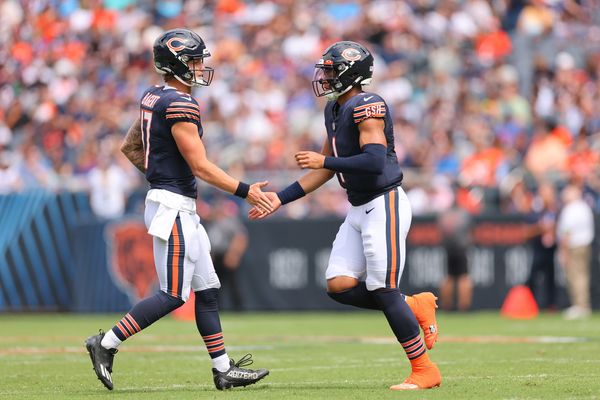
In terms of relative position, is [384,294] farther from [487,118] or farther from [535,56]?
[535,56]

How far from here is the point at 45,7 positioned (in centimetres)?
2406

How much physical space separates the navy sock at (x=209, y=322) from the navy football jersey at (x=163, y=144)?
0.63 meters

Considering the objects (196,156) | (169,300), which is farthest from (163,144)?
(169,300)

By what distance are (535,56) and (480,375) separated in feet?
44.0

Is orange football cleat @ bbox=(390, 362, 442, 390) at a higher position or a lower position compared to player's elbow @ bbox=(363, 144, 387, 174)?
lower

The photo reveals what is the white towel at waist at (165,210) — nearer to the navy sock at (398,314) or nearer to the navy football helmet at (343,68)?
the navy football helmet at (343,68)

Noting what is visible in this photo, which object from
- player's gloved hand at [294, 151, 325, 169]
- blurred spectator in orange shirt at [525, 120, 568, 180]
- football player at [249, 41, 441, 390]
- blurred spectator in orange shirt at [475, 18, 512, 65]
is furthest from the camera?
blurred spectator in orange shirt at [475, 18, 512, 65]

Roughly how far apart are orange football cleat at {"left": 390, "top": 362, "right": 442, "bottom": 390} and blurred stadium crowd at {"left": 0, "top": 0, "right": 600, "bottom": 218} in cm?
1022

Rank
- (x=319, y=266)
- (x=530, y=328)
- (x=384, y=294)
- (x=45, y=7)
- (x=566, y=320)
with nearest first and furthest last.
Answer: (x=384, y=294) < (x=530, y=328) < (x=566, y=320) < (x=319, y=266) < (x=45, y=7)

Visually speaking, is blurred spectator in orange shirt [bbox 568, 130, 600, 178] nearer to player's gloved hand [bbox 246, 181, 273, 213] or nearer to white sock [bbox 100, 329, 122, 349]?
player's gloved hand [bbox 246, 181, 273, 213]

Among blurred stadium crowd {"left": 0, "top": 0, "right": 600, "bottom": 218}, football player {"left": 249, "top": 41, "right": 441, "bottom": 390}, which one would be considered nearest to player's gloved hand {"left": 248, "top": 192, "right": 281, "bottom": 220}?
football player {"left": 249, "top": 41, "right": 441, "bottom": 390}

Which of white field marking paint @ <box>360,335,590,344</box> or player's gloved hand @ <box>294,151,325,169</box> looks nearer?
player's gloved hand @ <box>294,151,325,169</box>

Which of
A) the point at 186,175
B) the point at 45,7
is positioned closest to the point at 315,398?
the point at 186,175

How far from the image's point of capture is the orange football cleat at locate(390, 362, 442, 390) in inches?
280
